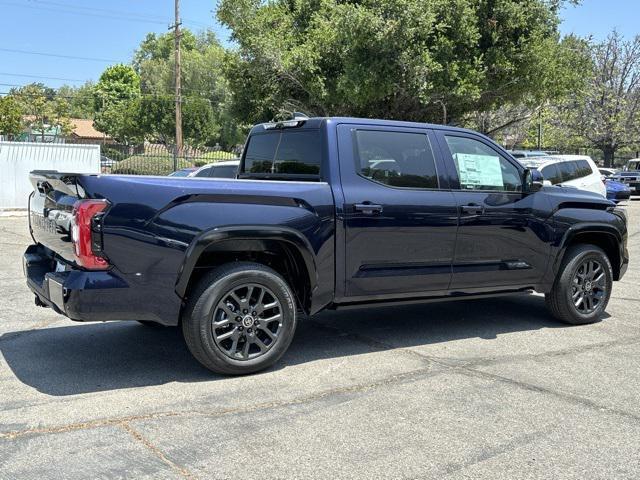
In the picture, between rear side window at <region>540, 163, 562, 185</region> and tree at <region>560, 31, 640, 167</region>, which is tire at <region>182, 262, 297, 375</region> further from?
tree at <region>560, 31, 640, 167</region>

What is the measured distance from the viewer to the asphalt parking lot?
3.50 m

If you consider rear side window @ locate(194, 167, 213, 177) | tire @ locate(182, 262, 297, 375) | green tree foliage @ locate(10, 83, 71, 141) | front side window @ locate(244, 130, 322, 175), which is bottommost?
tire @ locate(182, 262, 297, 375)

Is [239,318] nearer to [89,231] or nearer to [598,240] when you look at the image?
[89,231]

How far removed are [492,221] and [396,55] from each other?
10675mm

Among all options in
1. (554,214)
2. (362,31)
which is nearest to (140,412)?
(554,214)

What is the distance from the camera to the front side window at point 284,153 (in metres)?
5.42

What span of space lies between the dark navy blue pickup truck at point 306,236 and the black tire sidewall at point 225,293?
1 centimetres

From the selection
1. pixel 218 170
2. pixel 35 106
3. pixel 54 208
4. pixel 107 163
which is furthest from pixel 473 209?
pixel 35 106

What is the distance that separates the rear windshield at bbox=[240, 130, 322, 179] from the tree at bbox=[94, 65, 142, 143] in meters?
60.0

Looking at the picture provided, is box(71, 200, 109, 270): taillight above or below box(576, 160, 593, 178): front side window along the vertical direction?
below

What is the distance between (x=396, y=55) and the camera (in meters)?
15.7

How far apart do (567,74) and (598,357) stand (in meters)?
14.6

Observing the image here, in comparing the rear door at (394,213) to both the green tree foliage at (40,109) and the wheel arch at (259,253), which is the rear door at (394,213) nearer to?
the wheel arch at (259,253)

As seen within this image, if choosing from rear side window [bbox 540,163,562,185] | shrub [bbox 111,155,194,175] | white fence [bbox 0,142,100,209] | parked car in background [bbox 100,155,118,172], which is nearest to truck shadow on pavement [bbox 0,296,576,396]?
rear side window [bbox 540,163,562,185]
